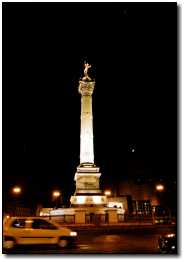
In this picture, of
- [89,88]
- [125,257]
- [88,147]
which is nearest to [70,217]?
[88,147]

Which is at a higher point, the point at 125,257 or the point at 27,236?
the point at 125,257

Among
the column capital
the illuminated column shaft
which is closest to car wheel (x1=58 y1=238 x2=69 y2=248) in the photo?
the illuminated column shaft

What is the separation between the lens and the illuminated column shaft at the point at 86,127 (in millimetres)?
39094

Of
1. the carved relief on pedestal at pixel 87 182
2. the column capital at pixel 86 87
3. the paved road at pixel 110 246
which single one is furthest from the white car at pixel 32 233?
the column capital at pixel 86 87

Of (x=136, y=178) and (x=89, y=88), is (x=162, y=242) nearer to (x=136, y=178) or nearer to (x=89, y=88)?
(x=89, y=88)

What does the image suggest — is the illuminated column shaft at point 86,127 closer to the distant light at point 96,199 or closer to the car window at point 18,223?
the distant light at point 96,199

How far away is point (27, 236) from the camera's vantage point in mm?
15000

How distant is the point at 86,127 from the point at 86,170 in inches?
181

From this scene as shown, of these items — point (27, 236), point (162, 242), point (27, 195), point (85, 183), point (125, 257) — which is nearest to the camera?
point (125, 257)

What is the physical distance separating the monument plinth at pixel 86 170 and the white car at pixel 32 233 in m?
20.8

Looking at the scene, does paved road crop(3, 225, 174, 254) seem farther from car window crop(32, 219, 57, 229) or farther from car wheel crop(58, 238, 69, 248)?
car window crop(32, 219, 57, 229)

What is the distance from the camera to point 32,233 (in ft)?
49.3

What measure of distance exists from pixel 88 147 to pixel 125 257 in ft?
103

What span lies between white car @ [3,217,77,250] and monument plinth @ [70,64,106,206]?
2078 centimetres
